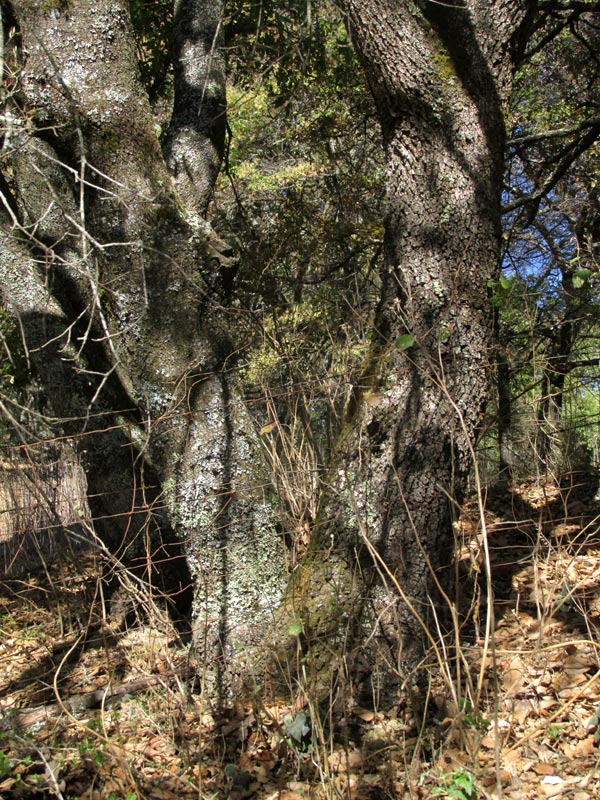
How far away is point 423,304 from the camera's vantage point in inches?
123

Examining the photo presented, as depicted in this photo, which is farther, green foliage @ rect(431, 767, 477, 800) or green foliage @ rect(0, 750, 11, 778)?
green foliage @ rect(0, 750, 11, 778)

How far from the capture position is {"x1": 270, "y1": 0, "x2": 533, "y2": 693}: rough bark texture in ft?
10.2

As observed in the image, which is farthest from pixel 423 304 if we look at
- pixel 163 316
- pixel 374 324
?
pixel 163 316

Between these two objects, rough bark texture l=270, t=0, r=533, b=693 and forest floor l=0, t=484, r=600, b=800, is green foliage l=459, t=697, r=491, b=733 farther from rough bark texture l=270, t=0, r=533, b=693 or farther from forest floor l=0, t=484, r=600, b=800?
rough bark texture l=270, t=0, r=533, b=693

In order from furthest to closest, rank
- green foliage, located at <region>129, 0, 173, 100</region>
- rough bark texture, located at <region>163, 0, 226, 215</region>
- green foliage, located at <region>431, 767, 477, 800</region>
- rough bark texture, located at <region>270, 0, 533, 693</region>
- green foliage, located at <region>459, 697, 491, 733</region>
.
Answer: green foliage, located at <region>129, 0, 173, 100</region> < rough bark texture, located at <region>163, 0, 226, 215</region> < rough bark texture, located at <region>270, 0, 533, 693</region> < green foliage, located at <region>431, 767, 477, 800</region> < green foliage, located at <region>459, 697, 491, 733</region>

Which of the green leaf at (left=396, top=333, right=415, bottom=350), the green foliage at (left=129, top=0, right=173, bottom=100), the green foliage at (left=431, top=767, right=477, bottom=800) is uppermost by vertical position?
the green foliage at (left=129, top=0, right=173, bottom=100)

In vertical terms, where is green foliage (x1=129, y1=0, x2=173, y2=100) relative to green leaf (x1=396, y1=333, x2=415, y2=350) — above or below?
above

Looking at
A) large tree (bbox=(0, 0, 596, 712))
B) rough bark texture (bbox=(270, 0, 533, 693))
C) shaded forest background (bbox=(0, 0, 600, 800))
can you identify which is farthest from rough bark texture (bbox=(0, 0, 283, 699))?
rough bark texture (bbox=(270, 0, 533, 693))

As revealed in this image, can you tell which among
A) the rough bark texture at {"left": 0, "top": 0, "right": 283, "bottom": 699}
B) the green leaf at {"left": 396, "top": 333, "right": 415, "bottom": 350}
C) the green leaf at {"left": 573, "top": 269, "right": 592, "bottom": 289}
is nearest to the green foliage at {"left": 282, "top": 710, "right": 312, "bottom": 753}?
the rough bark texture at {"left": 0, "top": 0, "right": 283, "bottom": 699}

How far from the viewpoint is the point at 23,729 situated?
3.20 meters

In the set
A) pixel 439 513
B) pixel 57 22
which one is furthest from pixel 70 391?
pixel 439 513

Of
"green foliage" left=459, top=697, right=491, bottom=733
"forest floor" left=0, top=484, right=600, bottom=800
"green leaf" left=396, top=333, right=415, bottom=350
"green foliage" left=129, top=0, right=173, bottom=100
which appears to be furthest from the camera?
"green foliage" left=129, top=0, right=173, bottom=100

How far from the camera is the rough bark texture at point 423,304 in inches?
122

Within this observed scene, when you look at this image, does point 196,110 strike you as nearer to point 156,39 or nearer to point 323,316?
point 323,316
